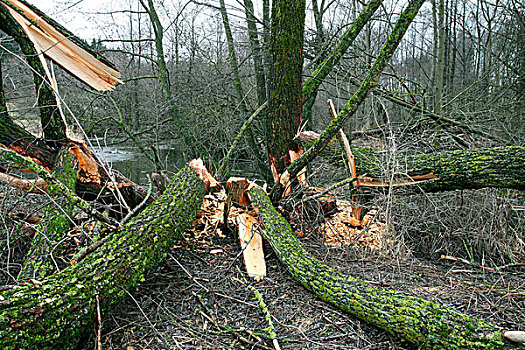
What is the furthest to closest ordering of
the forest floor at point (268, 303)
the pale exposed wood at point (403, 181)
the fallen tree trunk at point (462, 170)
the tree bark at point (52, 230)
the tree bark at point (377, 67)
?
the pale exposed wood at point (403, 181) → the tree bark at point (377, 67) → the fallen tree trunk at point (462, 170) → the tree bark at point (52, 230) → the forest floor at point (268, 303)

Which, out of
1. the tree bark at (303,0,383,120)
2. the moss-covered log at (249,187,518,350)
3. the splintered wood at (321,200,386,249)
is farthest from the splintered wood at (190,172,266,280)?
the tree bark at (303,0,383,120)

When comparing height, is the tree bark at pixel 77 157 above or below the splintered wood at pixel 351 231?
above

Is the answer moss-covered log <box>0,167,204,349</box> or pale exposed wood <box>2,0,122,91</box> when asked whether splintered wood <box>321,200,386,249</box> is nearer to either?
moss-covered log <box>0,167,204,349</box>

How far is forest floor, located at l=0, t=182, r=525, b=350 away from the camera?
83.8 inches

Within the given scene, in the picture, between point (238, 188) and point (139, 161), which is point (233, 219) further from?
point (139, 161)

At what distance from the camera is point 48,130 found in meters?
3.26

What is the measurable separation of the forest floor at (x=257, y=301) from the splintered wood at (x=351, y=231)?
0.89ft

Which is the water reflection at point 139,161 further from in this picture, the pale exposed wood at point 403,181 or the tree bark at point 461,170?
the tree bark at point 461,170

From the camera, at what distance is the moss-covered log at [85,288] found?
1.64 meters

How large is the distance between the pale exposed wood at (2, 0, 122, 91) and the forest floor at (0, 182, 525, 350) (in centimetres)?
137

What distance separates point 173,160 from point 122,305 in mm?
6956

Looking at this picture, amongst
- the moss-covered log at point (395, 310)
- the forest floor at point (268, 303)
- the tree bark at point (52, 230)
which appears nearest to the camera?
the moss-covered log at point (395, 310)

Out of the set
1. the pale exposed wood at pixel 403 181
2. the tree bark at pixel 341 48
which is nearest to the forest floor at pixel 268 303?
the pale exposed wood at pixel 403 181

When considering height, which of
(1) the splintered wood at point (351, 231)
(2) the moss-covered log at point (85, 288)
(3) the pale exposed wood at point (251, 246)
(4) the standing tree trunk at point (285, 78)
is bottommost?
(1) the splintered wood at point (351, 231)
